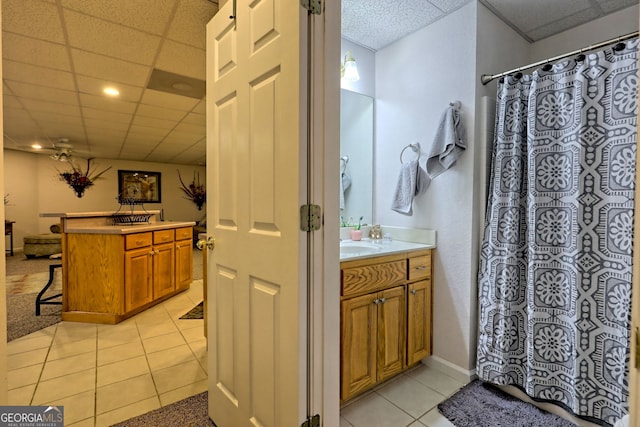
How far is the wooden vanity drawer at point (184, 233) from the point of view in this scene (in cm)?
386

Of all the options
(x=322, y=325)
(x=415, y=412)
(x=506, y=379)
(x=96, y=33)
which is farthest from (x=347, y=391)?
(x=96, y=33)

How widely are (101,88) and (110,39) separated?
1144mm

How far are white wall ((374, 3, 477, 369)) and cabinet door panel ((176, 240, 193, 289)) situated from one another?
2732 millimetres

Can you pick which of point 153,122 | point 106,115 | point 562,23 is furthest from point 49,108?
point 562,23

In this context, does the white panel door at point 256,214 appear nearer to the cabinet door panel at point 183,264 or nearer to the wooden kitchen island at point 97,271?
the wooden kitchen island at point 97,271

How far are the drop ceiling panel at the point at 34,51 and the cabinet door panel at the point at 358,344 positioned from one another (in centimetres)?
288

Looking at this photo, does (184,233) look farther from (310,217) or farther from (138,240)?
(310,217)

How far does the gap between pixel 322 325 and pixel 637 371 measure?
0.85 meters

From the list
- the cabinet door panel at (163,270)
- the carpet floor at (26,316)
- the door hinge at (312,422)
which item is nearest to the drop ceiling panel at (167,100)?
the cabinet door panel at (163,270)

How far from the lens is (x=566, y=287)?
172 centimetres

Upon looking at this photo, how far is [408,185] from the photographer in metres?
2.30

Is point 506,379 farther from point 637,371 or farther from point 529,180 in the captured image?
point 637,371

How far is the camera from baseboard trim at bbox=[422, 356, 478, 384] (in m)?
2.02

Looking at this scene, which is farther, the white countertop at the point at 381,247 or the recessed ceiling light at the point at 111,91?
the recessed ceiling light at the point at 111,91
